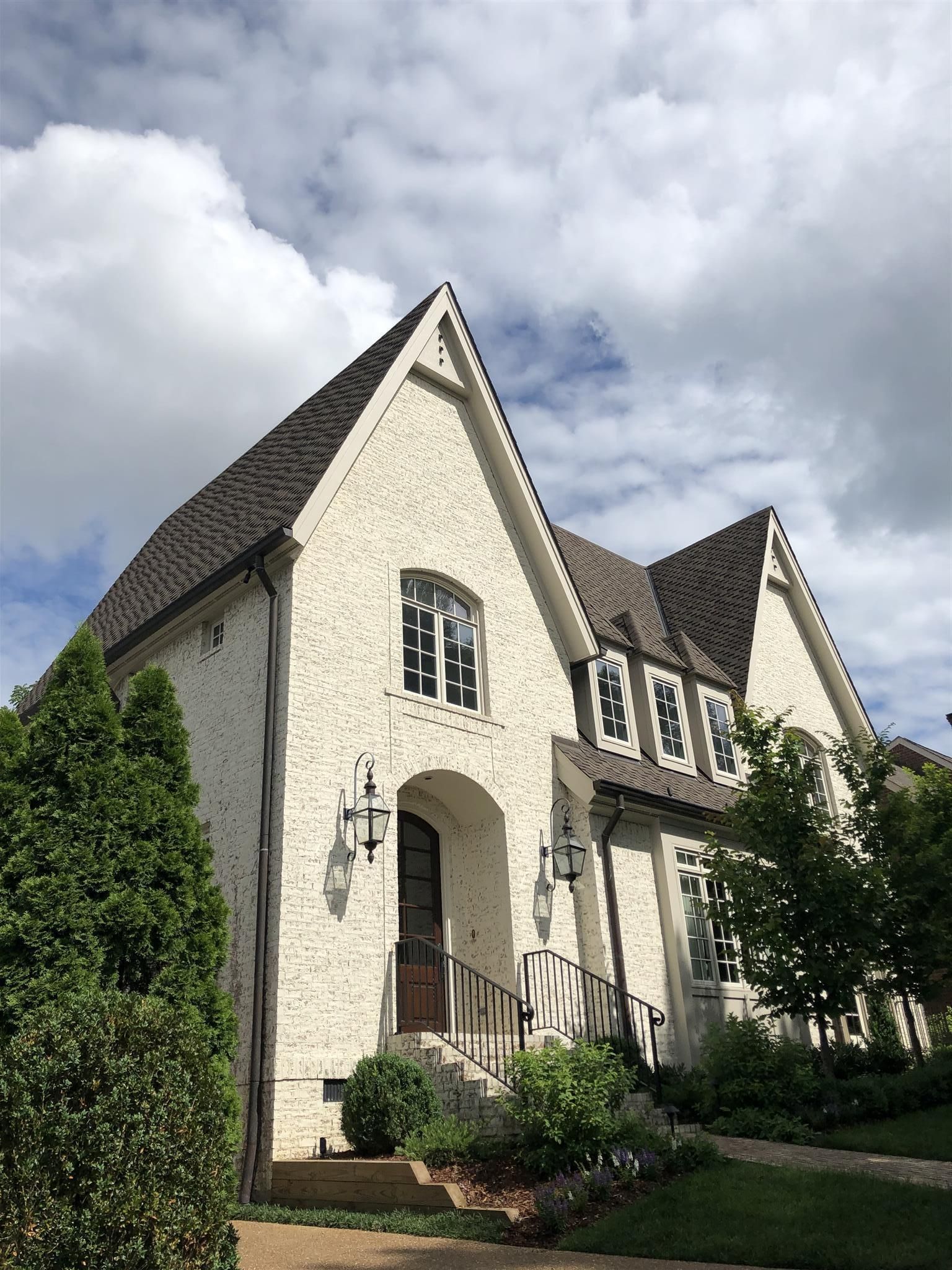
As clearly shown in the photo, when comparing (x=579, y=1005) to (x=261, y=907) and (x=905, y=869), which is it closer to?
(x=261, y=907)

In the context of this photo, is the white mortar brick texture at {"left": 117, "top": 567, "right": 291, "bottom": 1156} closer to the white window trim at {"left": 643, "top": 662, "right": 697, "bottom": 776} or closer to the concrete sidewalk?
the concrete sidewalk

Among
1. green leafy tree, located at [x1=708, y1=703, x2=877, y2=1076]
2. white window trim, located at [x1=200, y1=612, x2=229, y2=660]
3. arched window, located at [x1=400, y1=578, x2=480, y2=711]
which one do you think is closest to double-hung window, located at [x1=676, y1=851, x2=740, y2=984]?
green leafy tree, located at [x1=708, y1=703, x2=877, y2=1076]

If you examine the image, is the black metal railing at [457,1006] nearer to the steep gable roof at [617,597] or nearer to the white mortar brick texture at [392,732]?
the white mortar brick texture at [392,732]

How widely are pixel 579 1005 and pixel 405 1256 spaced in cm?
672

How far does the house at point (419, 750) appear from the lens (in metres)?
11.3

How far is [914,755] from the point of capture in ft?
108

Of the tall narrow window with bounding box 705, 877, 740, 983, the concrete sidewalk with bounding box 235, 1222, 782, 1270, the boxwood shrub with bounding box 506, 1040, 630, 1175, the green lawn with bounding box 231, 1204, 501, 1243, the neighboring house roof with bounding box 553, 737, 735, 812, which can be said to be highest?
the neighboring house roof with bounding box 553, 737, 735, 812

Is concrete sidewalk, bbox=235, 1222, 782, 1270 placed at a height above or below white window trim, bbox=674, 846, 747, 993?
below

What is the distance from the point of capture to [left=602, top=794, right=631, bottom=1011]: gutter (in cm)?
1393

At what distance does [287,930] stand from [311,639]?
3612 mm

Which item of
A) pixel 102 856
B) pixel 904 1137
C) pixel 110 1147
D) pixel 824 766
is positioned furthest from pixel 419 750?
pixel 824 766

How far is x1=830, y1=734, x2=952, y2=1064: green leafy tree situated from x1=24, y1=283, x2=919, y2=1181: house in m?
1.42

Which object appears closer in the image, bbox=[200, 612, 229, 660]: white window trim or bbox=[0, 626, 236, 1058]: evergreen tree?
bbox=[0, 626, 236, 1058]: evergreen tree

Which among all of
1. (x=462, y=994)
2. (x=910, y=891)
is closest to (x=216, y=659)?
(x=462, y=994)
